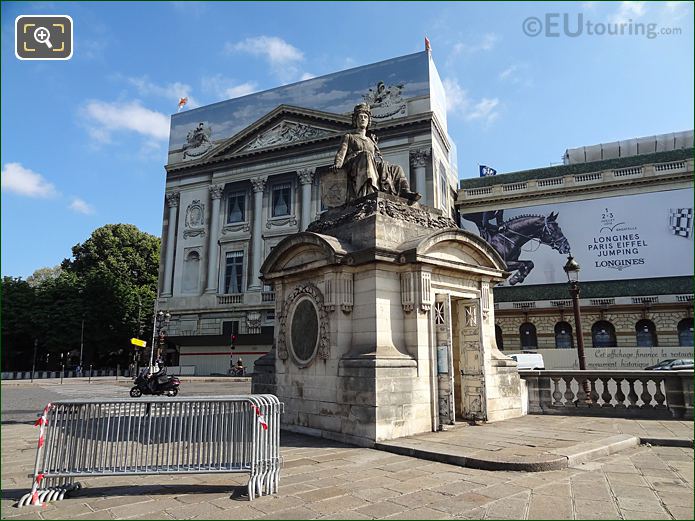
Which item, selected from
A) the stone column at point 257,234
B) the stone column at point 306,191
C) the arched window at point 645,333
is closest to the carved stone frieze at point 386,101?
the stone column at point 306,191

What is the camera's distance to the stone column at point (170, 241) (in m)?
42.5

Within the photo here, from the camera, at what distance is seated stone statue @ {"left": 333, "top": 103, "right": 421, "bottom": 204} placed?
10.2 m

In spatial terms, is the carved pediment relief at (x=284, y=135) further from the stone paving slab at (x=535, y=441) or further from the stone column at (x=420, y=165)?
the stone paving slab at (x=535, y=441)

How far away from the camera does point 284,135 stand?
4141cm

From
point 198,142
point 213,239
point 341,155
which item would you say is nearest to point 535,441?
point 341,155

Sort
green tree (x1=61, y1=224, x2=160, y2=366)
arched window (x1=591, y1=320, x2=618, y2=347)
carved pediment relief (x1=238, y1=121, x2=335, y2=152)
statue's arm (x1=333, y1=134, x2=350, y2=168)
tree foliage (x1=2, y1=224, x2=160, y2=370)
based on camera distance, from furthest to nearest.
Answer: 1. green tree (x1=61, y1=224, x2=160, y2=366)
2. tree foliage (x1=2, y1=224, x2=160, y2=370)
3. carved pediment relief (x1=238, y1=121, x2=335, y2=152)
4. arched window (x1=591, y1=320, x2=618, y2=347)
5. statue's arm (x1=333, y1=134, x2=350, y2=168)

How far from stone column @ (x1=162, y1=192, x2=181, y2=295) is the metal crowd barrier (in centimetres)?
3862

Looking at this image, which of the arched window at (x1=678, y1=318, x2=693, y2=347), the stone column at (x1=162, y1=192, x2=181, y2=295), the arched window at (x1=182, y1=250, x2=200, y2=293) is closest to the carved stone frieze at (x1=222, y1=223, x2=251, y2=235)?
the arched window at (x1=182, y1=250, x2=200, y2=293)

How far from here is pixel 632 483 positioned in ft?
18.5

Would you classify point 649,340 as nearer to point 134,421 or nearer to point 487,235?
point 487,235

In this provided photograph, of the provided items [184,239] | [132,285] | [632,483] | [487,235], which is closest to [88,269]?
[132,285]

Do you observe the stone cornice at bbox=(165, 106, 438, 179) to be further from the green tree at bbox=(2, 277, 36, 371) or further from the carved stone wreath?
the carved stone wreath

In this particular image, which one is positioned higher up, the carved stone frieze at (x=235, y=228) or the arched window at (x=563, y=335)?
the carved stone frieze at (x=235, y=228)

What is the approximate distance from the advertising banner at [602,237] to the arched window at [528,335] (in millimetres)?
3434
